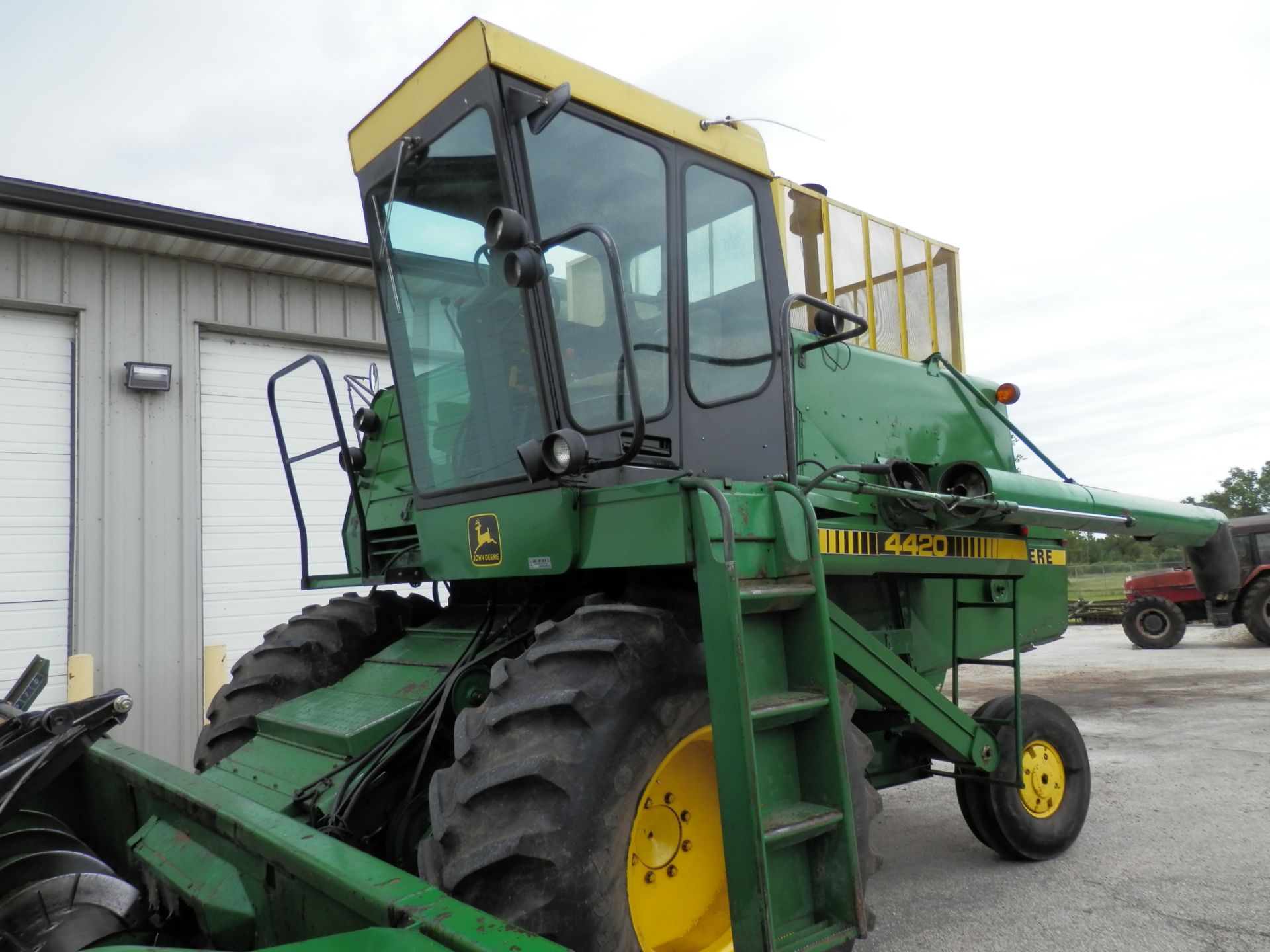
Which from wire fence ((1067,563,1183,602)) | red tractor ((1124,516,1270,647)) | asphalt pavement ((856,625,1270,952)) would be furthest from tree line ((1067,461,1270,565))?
asphalt pavement ((856,625,1270,952))

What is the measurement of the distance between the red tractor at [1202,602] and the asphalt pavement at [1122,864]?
906 cm

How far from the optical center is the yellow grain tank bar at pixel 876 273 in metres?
5.01

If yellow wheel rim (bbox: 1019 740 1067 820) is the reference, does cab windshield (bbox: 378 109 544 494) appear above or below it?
above

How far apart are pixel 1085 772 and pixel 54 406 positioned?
776 cm

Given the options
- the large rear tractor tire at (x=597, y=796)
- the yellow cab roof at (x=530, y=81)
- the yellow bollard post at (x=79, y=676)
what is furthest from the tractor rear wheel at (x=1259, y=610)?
the yellow bollard post at (x=79, y=676)

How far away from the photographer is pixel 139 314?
805 cm

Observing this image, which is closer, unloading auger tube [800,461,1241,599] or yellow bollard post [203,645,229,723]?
unloading auger tube [800,461,1241,599]

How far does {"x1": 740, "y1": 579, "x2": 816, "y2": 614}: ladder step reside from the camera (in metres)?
2.71

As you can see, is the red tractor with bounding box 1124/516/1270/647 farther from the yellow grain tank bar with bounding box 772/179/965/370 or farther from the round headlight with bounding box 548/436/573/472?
the round headlight with bounding box 548/436/573/472

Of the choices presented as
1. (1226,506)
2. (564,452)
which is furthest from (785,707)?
(1226,506)

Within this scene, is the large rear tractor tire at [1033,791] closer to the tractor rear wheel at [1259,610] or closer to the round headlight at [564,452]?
the round headlight at [564,452]

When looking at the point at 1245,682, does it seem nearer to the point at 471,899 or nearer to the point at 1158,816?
the point at 1158,816

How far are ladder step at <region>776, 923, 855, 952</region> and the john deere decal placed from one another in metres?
1.57

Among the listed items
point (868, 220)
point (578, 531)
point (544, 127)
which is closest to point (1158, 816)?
point (868, 220)
